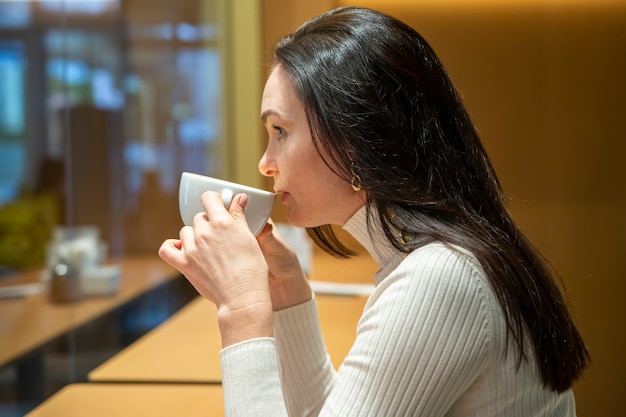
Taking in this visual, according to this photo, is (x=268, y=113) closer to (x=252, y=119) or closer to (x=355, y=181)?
(x=355, y=181)

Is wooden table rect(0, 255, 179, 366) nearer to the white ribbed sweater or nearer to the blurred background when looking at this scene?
the blurred background

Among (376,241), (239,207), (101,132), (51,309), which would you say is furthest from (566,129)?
(101,132)

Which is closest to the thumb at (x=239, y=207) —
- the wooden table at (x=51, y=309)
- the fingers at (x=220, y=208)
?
the fingers at (x=220, y=208)

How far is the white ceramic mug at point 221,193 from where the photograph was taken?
0.77 metres

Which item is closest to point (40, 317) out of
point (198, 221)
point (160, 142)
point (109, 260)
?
point (109, 260)

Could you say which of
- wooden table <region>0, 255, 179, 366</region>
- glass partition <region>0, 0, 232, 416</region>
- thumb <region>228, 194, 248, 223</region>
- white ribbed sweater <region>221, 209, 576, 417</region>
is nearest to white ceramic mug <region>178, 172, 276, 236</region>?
thumb <region>228, 194, 248, 223</region>

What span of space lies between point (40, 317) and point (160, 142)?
31.9 inches

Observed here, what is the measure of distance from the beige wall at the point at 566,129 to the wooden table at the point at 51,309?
2.98 ft

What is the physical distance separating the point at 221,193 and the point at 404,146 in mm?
197

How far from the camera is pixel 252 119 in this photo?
116 centimetres

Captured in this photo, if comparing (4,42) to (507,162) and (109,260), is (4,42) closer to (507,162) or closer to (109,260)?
(109,260)

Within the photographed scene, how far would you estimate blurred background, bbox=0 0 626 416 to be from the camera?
3.36 feet

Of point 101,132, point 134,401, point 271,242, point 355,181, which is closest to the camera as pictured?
point 355,181

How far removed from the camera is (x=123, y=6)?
235cm
